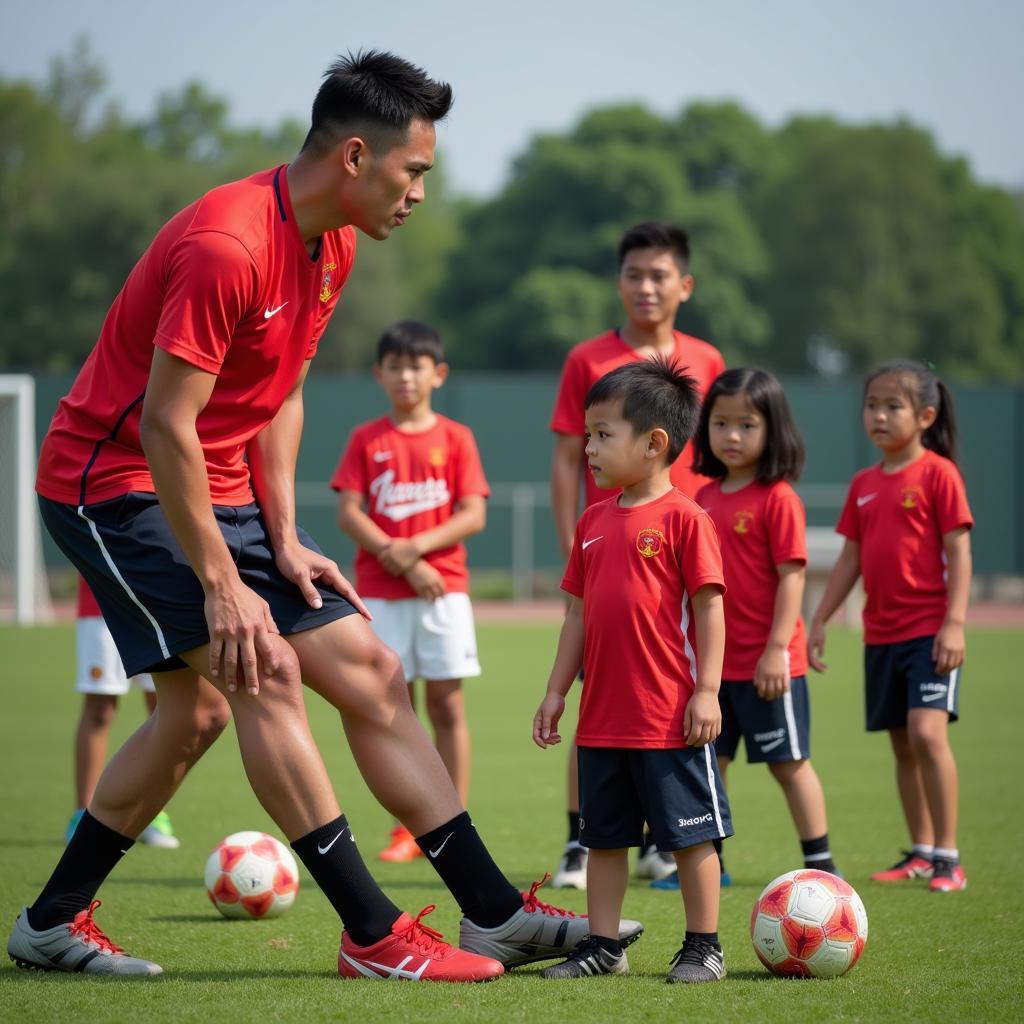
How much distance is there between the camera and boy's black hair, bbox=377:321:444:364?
6.83 meters

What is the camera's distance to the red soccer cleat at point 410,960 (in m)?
3.88

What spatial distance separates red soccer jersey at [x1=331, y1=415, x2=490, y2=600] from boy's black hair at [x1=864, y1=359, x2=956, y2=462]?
192 centimetres

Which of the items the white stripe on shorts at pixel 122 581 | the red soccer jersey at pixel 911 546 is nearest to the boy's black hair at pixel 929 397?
the red soccer jersey at pixel 911 546

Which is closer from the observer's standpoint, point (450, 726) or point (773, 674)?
point (773, 674)

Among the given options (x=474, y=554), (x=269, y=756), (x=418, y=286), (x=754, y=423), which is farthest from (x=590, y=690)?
(x=418, y=286)

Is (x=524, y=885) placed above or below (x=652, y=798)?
below

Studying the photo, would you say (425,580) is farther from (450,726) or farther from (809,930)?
(809,930)

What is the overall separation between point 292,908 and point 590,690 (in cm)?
164

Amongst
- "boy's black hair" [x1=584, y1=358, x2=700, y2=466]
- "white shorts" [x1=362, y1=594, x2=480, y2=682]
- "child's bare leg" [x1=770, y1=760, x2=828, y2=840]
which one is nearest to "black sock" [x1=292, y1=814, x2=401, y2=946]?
"boy's black hair" [x1=584, y1=358, x2=700, y2=466]

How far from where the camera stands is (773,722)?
213 inches

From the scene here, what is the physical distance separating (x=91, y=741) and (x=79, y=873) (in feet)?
8.21

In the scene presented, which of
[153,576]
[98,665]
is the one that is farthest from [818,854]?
[98,665]

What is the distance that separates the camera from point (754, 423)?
5.51 meters

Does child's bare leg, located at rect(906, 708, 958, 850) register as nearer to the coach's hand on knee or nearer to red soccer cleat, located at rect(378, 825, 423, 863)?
red soccer cleat, located at rect(378, 825, 423, 863)
